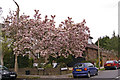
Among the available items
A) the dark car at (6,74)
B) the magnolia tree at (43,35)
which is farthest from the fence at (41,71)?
the dark car at (6,74)

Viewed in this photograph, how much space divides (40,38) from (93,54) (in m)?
19.8

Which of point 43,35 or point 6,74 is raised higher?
point 43,35

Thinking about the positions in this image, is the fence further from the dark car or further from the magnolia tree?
the dark car

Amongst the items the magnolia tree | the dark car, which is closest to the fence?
the magnolia tree

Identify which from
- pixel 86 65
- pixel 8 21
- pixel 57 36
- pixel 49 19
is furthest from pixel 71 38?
pixel 8 21

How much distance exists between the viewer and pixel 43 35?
63.5 feet

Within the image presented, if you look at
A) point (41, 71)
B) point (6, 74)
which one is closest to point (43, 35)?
point (41, 71)

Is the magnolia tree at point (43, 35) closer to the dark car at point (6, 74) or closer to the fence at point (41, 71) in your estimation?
the fence at point (41, 71)

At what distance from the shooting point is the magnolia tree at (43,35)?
1909cm

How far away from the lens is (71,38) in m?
20.2

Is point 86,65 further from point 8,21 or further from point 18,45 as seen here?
point 8,21

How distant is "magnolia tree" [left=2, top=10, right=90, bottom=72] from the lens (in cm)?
1909

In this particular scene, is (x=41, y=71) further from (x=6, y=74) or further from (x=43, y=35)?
(x=6, y=74)

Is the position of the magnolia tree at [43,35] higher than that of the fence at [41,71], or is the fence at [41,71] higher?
the magnolia tree at [43,35]
